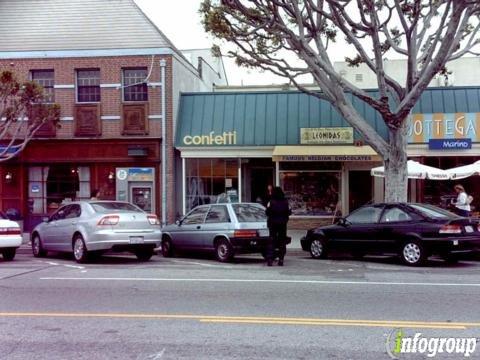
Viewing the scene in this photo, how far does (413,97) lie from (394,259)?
13.1 ft

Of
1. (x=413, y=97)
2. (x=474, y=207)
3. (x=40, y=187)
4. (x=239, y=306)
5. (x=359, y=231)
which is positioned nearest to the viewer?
(x=239, y=306)

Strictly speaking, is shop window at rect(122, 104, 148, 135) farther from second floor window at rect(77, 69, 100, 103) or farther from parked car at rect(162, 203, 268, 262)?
parked car at rect(162, 203, 268, 262)

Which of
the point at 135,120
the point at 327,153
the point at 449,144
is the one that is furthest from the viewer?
the point at 135,120

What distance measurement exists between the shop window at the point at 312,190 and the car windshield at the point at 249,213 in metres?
7.27

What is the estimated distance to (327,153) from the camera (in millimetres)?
19969

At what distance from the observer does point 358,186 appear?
2175 cm

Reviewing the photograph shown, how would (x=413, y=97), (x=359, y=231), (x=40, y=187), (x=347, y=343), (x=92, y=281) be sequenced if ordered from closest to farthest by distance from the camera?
(x=347, y=343) → (x=92, y=281) → (x=359, y=231) → (x=413, y=97) → (x=40, y=187)

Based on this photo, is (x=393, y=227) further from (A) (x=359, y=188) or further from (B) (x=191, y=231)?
(A) (x=359, y=188)

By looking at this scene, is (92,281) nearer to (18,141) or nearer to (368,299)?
(368,299)

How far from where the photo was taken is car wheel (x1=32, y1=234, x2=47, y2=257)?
15336 mm

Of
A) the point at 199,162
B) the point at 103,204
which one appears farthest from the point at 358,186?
the point at 103,204

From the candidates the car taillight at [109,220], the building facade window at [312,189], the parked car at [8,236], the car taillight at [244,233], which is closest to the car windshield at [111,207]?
the car taillight at [109,220]

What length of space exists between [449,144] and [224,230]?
10125 millimetres

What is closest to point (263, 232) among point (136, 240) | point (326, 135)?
point (136, 240)
